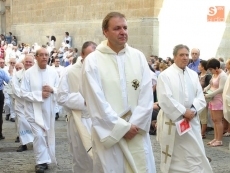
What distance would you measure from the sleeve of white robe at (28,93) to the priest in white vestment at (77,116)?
3.34 ft

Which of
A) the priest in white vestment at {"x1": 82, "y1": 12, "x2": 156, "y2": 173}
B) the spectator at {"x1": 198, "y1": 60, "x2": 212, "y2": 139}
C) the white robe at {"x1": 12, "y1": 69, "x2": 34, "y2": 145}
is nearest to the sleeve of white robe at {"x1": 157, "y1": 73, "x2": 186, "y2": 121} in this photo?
the priest in white vestment at {"x1": 82, "y1": 12, "x2": 156, "y2": 173}

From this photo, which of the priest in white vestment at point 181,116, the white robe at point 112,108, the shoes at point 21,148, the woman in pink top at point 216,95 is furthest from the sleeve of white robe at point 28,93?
the woman in pink top at point 216,95

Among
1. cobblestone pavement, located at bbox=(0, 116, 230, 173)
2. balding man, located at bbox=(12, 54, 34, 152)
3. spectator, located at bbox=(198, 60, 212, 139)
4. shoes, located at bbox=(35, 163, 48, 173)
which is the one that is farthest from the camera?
spectator, located at bbox=(198, 60, 212, 139)

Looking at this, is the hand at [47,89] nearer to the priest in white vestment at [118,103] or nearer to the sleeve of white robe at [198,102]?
the sleeve of white robe at [198,102]

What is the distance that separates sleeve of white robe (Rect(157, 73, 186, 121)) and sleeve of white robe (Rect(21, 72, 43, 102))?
2097mm

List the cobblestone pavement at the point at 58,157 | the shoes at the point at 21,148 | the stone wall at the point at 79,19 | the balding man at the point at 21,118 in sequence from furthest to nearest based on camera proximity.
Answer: the stone wall at the point at 79,19
the shoes at the point at 21,148
the balding man at the point at 21,118
the cobblestone pavement at the point at 58,157

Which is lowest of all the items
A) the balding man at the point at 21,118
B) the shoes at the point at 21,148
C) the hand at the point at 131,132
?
the shoes at the point at 21,148

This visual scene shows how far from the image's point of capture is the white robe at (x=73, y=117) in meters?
6.06

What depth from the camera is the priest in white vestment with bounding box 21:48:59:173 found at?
23.6 feet

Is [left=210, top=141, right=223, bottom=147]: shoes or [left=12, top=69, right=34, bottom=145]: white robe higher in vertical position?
[left=12, top=69, right=34, bottom=145]: white robe

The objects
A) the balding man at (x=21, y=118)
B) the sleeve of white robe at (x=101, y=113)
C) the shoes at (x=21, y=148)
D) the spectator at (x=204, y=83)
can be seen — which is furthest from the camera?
the spectator at (x=204, y=83)

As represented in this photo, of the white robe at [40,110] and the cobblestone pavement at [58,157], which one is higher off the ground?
the white robe at [40,110]

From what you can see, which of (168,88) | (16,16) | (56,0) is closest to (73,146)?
(168,88)

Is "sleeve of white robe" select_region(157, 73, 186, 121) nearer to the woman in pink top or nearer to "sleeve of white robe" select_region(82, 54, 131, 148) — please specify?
"sleeve of white robe" select_region(82, 54, 131, 148)
